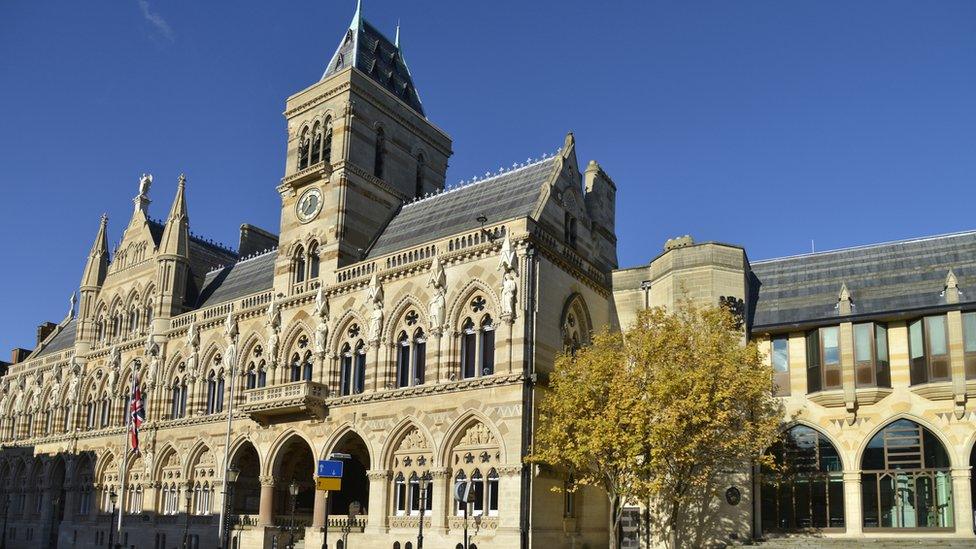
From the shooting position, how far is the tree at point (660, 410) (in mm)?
35906

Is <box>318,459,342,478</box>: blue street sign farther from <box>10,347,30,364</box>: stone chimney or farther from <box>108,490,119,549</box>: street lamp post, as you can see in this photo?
<box>10,347,30,364</box>: stone chimney

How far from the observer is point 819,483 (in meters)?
40.6

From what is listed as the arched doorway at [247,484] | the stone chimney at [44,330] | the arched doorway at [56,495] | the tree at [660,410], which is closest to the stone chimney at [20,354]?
the stone chimney at [44,330]

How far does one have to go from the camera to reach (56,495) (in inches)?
2653

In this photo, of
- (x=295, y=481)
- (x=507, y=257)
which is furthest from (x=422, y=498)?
A: (x=295, y=481)

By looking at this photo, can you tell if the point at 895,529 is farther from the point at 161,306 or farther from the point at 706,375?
the point at 161,306

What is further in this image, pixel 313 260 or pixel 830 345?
pixel 313 260

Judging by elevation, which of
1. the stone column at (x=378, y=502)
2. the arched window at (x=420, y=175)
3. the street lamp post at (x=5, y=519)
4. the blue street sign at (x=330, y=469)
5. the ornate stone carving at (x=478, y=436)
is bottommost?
the street lamp post at (x=5, y=519)

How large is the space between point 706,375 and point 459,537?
1284 centimetres

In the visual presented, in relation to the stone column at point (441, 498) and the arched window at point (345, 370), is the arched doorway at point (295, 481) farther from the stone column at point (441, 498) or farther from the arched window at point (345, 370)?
the stone column at point (441, 498)

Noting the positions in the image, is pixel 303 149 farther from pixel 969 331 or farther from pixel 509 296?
pixel 969 331

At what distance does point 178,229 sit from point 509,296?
101 ft

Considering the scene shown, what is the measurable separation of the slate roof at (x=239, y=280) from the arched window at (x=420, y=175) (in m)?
9.82

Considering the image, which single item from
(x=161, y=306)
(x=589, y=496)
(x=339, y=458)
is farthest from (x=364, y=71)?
(x=589, y=496)
